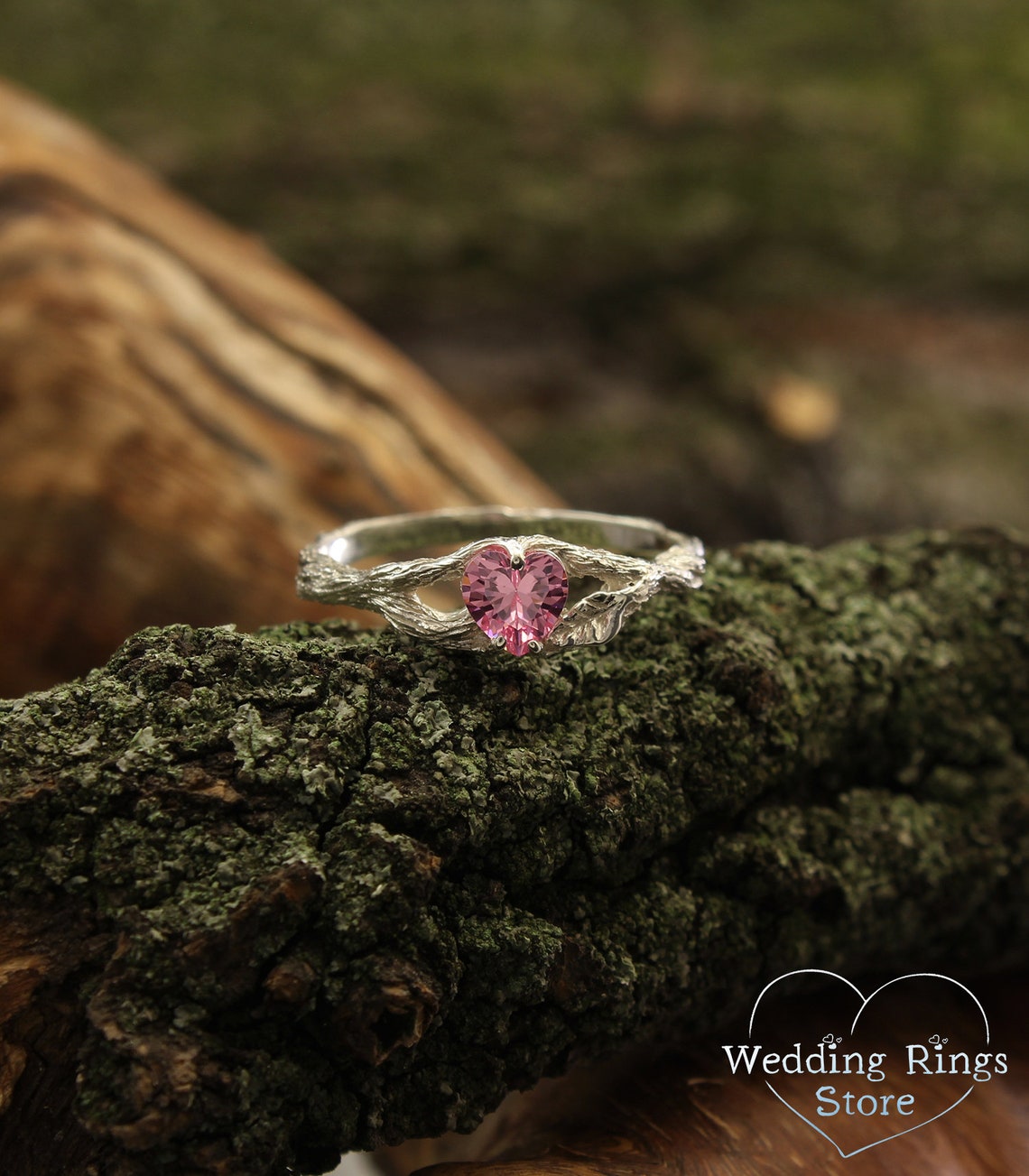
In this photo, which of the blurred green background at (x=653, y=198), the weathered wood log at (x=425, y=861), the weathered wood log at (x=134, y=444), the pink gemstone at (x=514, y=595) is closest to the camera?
the weathered wood log at (x=425, y=861)

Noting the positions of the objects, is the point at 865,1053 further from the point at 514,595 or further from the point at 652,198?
the point at 652,198

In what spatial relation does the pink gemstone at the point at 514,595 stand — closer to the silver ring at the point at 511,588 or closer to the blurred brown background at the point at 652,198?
the silver ring at the point at 511,588

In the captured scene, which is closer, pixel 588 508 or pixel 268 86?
pixel 588 508

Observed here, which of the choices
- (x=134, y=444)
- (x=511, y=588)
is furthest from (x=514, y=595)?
(x=134, y=444)

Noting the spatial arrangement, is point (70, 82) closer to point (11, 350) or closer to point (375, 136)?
point (375, 136)

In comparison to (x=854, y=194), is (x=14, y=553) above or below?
below

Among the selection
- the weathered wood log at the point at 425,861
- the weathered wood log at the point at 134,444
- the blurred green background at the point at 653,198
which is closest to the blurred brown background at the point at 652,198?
the blurred green background at the point at 653,198

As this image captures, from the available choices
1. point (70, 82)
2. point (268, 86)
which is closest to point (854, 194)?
point (268, 86)
